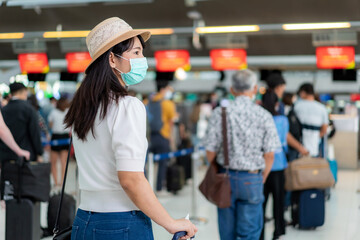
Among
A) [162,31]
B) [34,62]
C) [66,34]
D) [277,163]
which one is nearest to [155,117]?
[277,163]

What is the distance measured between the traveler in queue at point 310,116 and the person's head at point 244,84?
2.68 metres

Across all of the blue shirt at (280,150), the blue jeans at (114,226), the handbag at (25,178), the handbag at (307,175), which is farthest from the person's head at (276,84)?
the blue jeans at (114,226)

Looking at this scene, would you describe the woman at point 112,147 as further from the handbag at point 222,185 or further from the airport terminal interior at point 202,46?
the airport terminal interior at point 202,46

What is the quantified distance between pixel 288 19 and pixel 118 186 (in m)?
11.2

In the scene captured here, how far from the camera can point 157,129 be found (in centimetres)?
796

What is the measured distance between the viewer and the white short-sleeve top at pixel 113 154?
5.87 feet

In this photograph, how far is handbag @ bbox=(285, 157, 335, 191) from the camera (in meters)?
5.52

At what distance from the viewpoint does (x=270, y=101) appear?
491 centimetres

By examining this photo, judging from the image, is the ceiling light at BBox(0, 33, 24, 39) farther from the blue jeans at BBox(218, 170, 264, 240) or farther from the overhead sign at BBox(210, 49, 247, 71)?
the blue jeans at BBox(218, 170, 264, 240)

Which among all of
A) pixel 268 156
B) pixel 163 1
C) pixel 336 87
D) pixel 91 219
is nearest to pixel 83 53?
pixel 163 1

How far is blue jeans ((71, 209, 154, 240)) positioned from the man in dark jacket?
12.5ft

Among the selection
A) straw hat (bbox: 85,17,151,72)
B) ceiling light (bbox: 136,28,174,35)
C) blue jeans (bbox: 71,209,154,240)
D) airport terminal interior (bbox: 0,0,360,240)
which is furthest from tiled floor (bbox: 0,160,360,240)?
ceiling light (bbox: 136,28,174,35)

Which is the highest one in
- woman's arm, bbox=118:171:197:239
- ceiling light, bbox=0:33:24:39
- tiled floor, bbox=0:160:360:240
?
ceiling light, bbox=0:33:24:39

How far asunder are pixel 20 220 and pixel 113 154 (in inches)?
112
